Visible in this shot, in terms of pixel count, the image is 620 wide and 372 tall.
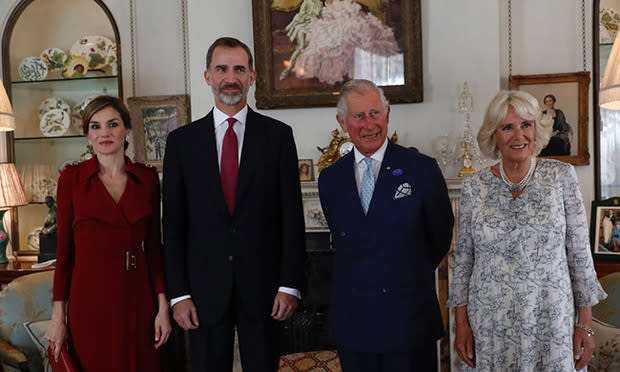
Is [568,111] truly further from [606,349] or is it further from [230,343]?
[230,343]

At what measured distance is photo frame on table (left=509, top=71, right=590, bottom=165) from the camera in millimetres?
3771

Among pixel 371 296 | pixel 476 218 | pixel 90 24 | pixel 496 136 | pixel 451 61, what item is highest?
pixel 90 24

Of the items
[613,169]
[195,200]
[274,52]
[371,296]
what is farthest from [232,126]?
[613,169]

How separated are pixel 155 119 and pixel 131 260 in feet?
8.16

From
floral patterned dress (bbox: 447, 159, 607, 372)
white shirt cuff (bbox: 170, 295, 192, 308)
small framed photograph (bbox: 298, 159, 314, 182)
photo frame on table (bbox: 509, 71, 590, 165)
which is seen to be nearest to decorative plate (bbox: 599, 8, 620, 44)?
photo frame on table (bbox: 509, 71, 590, 165)

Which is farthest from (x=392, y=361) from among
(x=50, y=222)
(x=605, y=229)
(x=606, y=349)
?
(x=50, y=222)

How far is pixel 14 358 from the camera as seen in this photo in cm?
253

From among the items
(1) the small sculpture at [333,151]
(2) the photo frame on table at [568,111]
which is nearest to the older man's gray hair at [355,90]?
(1) the small sculpture at [333,151]

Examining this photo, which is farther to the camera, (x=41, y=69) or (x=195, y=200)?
(x=41, y=69)

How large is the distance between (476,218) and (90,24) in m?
3.89

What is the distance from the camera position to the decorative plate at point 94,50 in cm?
438

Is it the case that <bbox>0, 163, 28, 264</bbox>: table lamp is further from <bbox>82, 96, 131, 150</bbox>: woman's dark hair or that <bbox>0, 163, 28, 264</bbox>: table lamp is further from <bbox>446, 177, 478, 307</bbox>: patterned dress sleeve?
<bbox>446, 177, 478, 307</bbox>: patterned dress sleeve

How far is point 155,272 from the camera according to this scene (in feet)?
6.55

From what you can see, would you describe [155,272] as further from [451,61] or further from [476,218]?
[451,61]
